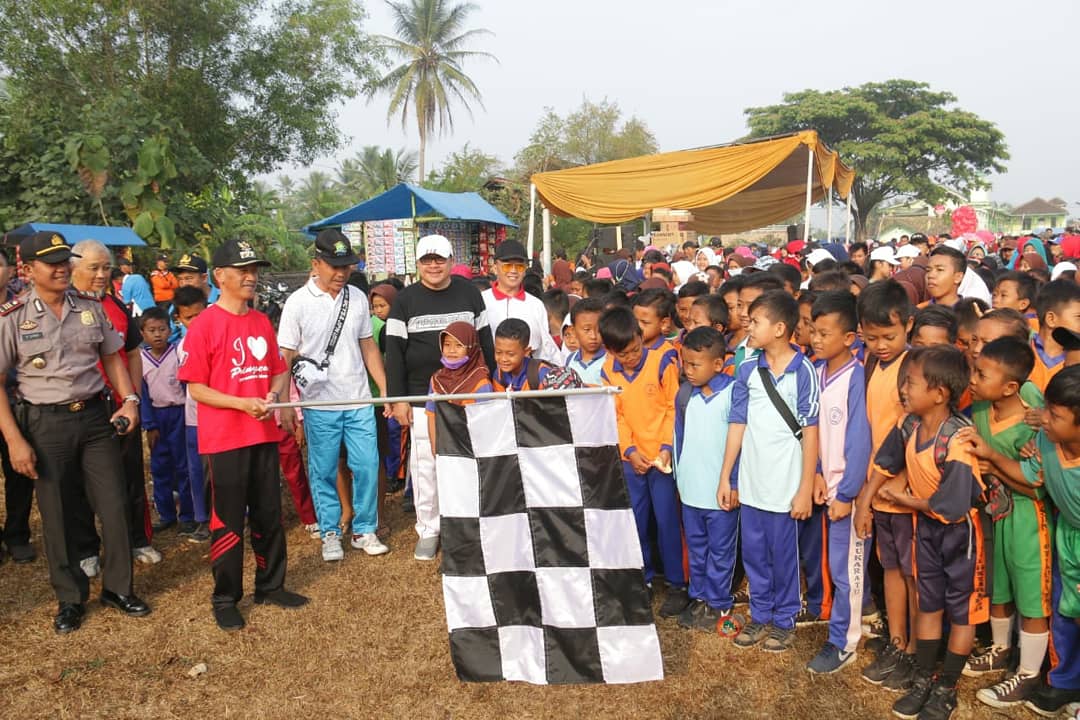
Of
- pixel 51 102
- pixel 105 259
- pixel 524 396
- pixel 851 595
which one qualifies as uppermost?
pixel 51 102

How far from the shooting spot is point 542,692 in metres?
3.28

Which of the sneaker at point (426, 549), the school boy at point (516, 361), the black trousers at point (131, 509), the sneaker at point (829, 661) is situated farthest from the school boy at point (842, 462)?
the black trousers at point (131, 509)

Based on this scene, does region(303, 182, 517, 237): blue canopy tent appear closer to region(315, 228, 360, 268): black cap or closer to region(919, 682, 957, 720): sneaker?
region(315, 228, 360, 268): black cap

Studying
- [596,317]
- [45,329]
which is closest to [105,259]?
[45,329]

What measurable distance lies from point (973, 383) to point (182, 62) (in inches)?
736

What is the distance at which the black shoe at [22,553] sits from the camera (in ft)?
16.5

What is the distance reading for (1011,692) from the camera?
2.99 m

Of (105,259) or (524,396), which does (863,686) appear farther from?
(105,259)

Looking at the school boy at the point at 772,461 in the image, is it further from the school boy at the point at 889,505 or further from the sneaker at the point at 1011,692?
the sneaker at the point at 1011,692

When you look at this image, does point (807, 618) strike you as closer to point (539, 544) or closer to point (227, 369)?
point (539, 544)

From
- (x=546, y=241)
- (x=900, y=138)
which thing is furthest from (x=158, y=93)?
(x=900, y=138)

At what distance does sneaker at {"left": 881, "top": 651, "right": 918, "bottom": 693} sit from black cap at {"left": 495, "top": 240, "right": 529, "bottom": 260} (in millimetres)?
3233

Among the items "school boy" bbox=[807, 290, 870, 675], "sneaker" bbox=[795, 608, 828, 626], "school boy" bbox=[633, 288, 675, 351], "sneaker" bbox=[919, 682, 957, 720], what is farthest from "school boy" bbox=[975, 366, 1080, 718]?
"school boy" bbox=[633, 288, 675, 351]

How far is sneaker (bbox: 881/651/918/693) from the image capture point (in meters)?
3.15
